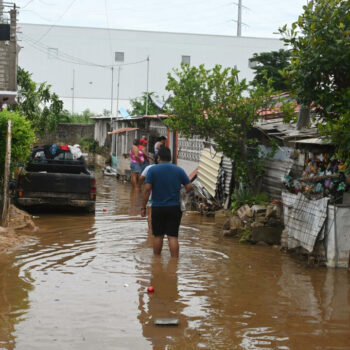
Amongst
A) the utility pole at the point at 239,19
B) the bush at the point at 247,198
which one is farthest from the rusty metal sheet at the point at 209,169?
the utility pole at the point at 239,19

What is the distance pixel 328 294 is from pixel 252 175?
6026mm

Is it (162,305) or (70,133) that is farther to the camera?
(70,133)

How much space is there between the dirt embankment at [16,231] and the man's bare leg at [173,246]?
2.75 m

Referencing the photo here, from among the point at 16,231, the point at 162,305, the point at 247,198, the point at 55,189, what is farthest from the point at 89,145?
the point at 162,305

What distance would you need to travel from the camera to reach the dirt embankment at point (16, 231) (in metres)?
9.68

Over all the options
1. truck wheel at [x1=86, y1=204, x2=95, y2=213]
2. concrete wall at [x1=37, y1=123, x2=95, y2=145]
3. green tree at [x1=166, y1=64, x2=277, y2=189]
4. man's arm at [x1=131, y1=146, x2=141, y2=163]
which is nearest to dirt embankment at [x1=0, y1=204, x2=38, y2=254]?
truck wheel at [x1=86, y1=204, x2=95, y2=213]

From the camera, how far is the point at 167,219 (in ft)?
28.3

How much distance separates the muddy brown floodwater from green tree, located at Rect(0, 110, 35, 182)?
2194 mm

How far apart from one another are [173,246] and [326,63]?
3.76 meters

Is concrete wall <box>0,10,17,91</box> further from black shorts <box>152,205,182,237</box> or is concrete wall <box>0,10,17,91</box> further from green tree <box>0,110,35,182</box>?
black shorts <box>152,205,182,237</box>

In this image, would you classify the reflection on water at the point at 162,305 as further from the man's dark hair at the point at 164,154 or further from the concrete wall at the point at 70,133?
the concrete wall at the point at 70,133

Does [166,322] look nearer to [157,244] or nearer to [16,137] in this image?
[157,244]

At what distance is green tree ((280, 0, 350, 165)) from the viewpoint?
8.49 metres

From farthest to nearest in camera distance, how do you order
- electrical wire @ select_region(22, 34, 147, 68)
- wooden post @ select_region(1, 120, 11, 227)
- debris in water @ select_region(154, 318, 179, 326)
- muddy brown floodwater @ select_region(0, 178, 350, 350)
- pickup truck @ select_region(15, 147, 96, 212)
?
electrical wire @ select_region(22, 34, 147, 68)
pickup truck @ select_region(15, 147, 96, 212)
wooden post @ select_region(1, 120, 11, 227)
debris in water @ select_region(154, 318, 179, 326)
muddy brown floodwater @ select_region(0, 178, 350, 350)
